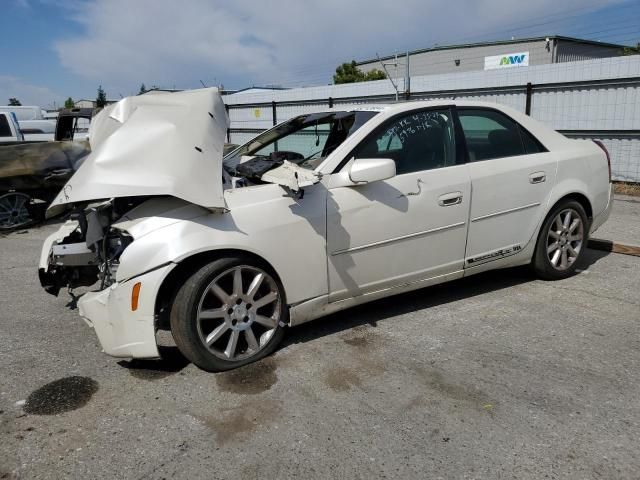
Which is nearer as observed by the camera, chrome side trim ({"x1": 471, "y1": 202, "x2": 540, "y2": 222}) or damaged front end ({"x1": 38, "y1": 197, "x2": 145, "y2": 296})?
damaged front end ({"x1": 38, "y1": 197, "x2": 145, "y2": 296})

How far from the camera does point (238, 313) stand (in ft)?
11.0

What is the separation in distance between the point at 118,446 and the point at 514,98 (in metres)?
10.3

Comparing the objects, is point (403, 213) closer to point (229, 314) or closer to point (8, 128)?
point (229, 314)

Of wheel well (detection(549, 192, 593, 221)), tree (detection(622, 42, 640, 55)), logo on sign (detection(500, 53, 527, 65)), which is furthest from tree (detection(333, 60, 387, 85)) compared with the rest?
wheel well (detection(549, 192, 593, 221))

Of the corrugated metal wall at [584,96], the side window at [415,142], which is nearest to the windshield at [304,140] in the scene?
the side window at [415,142]

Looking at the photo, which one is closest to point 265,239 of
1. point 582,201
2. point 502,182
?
point 502,182

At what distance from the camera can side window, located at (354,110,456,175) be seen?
150 inches

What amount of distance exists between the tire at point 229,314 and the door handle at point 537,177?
2382 mm

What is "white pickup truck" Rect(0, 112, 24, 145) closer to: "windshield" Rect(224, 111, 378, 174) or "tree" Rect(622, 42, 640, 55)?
"windshield" Rect(224, 111, 378, 174)

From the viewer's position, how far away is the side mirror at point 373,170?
345 cm

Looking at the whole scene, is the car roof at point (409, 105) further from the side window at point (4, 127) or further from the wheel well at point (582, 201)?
the side window at point (4, 127)

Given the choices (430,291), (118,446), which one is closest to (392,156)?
(430,291)

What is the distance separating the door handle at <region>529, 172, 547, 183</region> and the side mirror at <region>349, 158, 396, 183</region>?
158cm

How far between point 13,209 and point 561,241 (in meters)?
8.13
